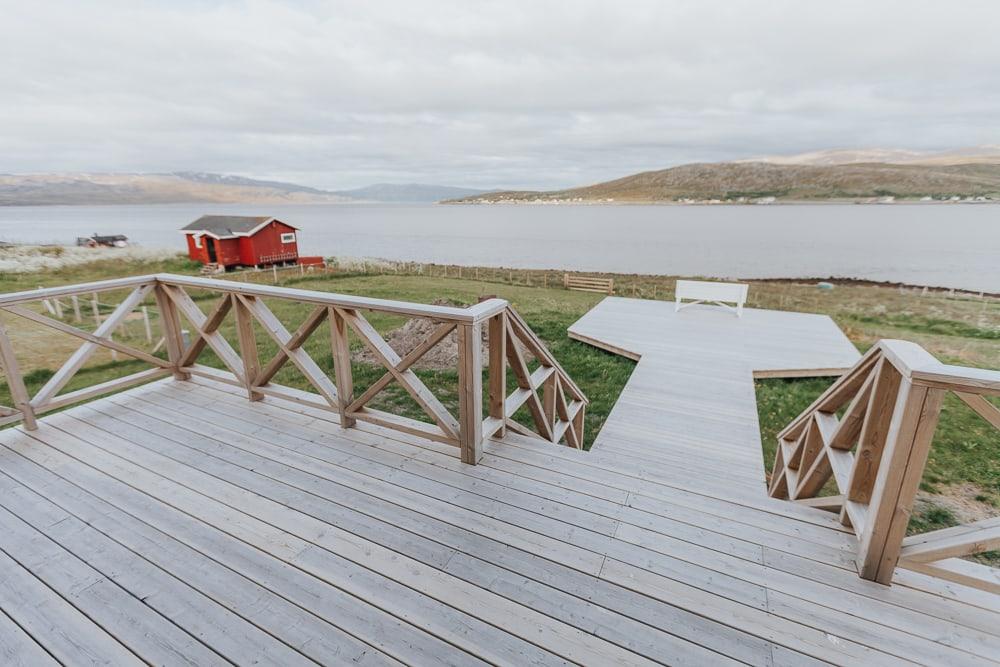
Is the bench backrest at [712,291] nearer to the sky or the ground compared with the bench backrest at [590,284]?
nearer to the sky

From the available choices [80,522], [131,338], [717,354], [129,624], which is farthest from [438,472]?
[131,338]

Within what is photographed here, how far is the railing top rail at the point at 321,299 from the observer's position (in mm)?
2467

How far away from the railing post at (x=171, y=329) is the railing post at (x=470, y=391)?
3.07 meters

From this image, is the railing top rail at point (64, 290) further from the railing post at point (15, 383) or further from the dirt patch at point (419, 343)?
the dirt patch at point (419, 343)

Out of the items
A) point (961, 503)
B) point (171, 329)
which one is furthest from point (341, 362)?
point (961, 503)

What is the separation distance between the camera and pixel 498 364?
2746 mm

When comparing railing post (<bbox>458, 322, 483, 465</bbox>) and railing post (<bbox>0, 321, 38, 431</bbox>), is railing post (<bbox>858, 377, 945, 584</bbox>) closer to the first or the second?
railing post (<bbox>458, 322, 483, 465</bbox>)

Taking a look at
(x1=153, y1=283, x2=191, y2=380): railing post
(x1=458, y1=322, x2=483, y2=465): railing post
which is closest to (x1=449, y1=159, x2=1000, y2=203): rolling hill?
(x1=153, y1=283, x2=191, y2=380): railing post

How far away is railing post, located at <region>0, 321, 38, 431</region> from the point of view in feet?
9.86

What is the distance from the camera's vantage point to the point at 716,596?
178cm

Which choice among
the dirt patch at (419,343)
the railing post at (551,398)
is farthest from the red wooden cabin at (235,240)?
the railing post at (551,398)

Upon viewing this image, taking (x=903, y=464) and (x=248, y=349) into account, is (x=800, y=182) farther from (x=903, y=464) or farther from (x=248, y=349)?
(x=248, y=349)

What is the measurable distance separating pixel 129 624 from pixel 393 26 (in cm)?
1611

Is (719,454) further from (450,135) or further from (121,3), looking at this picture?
(450,135)
